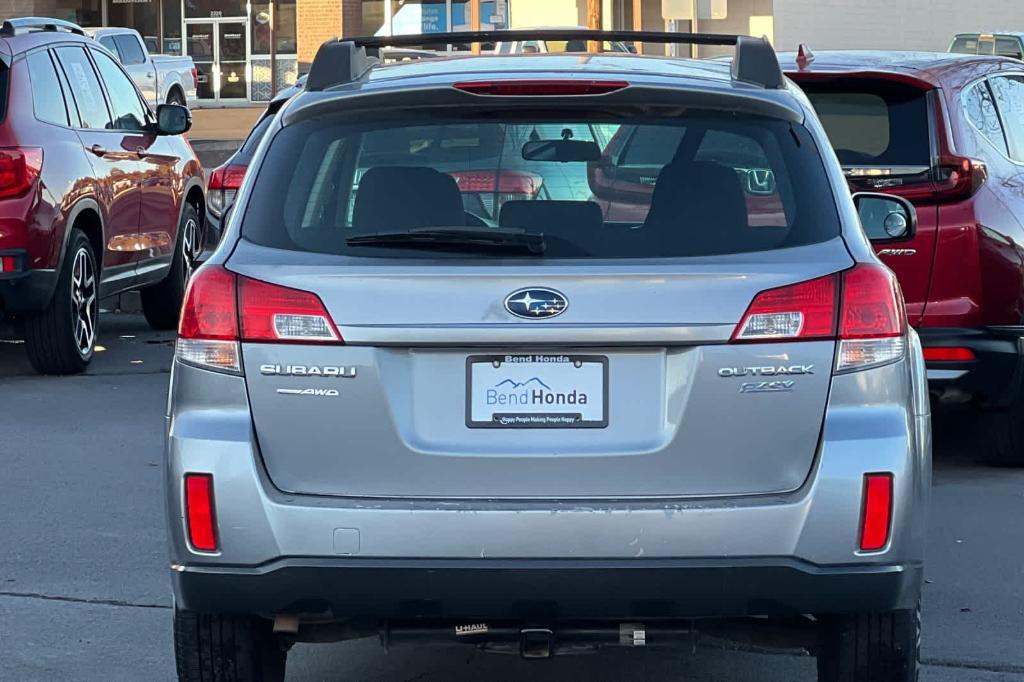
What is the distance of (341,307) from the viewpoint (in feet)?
12.8

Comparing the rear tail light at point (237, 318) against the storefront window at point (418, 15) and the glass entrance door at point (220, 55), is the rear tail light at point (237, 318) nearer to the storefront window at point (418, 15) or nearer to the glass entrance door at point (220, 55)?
the storefront window at point (418, 15)

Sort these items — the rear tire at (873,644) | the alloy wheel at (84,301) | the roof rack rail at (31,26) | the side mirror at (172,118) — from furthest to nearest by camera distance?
the side mirror at (172,118) < the roof rack rail at (31,26) < the alloy wheel at (84,301) < the rear tire at (873,644)

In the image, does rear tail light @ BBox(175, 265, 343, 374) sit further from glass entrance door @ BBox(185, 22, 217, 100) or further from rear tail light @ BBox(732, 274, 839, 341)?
glass entrance door @ BBox(185, 22, 217, 100)

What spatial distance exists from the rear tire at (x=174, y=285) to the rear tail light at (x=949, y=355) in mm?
6126

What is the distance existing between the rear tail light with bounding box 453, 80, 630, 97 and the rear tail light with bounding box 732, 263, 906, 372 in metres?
0.63

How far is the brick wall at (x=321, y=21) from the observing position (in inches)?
1833

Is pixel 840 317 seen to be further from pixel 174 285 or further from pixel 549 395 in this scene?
pixel 174 285

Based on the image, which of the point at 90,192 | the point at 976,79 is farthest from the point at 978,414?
the point at 90,192

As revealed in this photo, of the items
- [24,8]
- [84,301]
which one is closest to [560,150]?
[84,301]

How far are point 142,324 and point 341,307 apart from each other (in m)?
9.44

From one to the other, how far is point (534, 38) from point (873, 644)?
1846mm

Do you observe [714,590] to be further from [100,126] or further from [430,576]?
[100,126]

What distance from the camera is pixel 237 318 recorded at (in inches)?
157

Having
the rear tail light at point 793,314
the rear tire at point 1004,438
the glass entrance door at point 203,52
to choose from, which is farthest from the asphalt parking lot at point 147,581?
the glass entrance door at point 203,52
